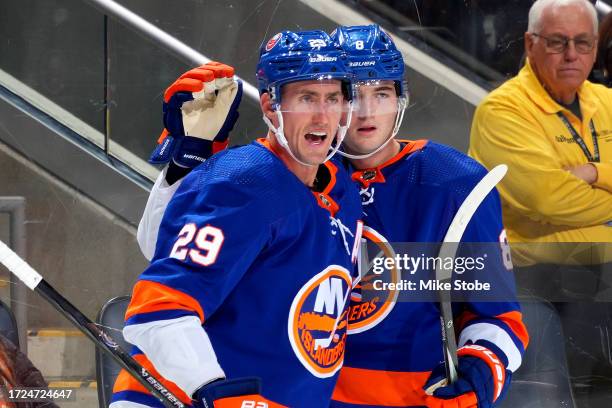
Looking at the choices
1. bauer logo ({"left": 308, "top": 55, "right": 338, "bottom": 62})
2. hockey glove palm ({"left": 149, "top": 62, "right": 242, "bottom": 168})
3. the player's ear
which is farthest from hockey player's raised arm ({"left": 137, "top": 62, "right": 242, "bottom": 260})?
bauer logo ({"left": 308, "top": 55, "right": 338, "bottom": 62})

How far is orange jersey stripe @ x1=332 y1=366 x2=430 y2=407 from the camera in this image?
72.3 inches

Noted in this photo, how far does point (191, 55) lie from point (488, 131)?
0.66 metres

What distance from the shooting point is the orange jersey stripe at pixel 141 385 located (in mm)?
1581

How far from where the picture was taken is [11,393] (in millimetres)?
1968

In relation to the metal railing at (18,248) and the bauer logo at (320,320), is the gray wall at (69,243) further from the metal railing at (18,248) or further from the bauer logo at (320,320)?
the bauer logo at (320,320)

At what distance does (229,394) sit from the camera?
147 centimetres

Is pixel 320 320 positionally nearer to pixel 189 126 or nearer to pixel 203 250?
pixel 203 250

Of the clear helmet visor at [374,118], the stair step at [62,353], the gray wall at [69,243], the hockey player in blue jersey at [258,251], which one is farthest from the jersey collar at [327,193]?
the stair step at [62,353]

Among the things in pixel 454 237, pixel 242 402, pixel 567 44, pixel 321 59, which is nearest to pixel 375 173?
pixel 454 237

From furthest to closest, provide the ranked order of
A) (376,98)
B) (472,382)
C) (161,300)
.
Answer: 1. (376,98)
2. (472,382)
3. (161,300)

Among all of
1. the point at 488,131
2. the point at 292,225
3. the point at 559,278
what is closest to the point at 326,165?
the point at 292,225

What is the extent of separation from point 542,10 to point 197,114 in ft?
2.95

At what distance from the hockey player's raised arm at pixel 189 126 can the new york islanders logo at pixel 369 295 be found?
33 centimetres

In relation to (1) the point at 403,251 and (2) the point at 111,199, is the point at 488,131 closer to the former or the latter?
(1) the point at 403,251
